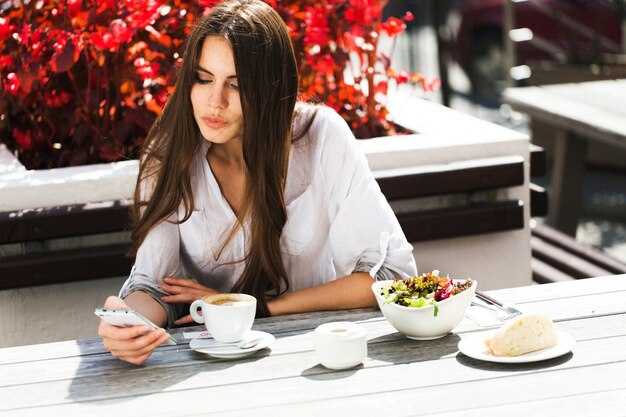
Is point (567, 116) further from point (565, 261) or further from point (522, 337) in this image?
point (522, 337)

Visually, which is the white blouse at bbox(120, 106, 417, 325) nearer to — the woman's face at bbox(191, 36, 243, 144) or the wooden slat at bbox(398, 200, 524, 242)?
the woman's face at bbox(191, 36, 243, 144)

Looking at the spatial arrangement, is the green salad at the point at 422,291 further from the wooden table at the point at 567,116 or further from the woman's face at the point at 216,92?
the wooden table at the point at 567,116

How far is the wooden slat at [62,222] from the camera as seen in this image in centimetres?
335

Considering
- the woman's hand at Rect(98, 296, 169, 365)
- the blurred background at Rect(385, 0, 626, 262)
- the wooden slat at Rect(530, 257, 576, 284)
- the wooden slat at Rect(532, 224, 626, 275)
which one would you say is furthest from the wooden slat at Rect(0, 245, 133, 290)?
the blurred background at Rect(385, 0, 626, 262)

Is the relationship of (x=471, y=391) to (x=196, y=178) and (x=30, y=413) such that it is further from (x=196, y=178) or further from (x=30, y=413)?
(x=196, y=178)

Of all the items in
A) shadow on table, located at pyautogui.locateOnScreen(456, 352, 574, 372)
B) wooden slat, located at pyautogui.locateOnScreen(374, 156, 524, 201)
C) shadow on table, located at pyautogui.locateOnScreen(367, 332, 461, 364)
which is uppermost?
shadow on table, located at pyautogui.locateOnScreen(456, 352, 574, 372)

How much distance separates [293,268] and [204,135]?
49 cm

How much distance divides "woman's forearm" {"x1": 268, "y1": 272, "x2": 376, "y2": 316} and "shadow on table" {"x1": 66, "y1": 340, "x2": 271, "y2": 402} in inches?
15.0

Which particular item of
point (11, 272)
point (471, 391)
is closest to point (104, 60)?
point (11, 272)

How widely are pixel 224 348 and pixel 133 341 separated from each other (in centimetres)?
19

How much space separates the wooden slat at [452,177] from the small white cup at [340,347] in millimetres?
1466

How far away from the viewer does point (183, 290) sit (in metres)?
2.80

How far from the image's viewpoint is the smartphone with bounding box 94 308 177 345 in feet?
7.64

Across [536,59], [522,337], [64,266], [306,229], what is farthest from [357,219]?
[536,59]
